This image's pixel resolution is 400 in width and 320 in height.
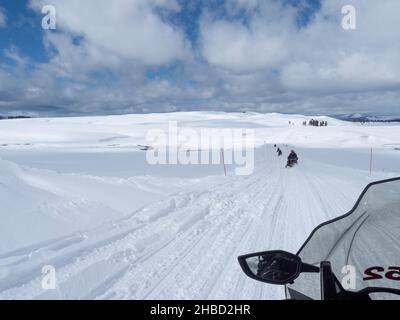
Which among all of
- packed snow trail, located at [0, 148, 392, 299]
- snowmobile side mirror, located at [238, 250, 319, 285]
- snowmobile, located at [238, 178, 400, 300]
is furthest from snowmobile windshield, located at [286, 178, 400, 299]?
packed snow trail, located at [0, 148, 392, 299]

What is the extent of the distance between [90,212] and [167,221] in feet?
5.93

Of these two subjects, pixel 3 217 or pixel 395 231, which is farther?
pixel 3 217

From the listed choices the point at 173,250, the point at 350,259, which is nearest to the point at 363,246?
the point at 350,259

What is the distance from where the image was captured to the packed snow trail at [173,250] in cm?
390

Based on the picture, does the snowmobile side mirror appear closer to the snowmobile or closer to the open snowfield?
the snowmobile

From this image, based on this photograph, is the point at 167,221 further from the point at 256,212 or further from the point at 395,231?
the point at 395,231

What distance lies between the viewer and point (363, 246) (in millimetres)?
2090

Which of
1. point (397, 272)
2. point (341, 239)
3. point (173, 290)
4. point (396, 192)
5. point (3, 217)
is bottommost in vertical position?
point (173, 290)

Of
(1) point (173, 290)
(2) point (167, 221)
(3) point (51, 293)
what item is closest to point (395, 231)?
(1) point (173, 290)

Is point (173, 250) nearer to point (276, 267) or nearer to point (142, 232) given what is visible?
point (142, 232)

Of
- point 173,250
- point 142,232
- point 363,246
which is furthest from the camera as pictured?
point 142,232

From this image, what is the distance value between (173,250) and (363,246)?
3624 mm

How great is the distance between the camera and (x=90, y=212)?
277 inches
